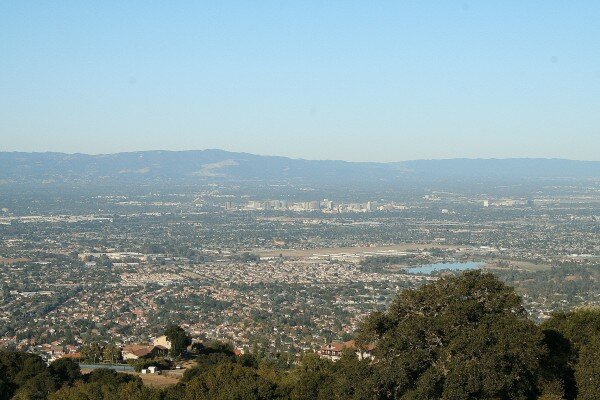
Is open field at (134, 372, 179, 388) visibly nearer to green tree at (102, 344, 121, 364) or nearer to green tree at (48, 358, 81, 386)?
green tree at (48, 358, 81, 386)

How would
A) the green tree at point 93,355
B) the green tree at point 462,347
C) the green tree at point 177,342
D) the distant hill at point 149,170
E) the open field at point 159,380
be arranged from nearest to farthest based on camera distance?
the green tree at point 462,347
the open field at point 159,380
the green tree at point 177,342
the green tree at point 93,355
the distant hill at point 149,170

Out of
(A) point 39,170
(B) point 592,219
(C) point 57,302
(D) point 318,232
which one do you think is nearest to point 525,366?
(C) point 57,302

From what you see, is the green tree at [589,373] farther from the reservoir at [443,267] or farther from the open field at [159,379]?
the reservoir at [443,267]

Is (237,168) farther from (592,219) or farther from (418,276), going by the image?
(418,276)

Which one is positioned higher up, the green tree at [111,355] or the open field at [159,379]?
the open field at [159,379]

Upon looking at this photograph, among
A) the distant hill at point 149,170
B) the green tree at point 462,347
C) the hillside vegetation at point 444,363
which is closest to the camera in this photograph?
the green tree at point 462,347

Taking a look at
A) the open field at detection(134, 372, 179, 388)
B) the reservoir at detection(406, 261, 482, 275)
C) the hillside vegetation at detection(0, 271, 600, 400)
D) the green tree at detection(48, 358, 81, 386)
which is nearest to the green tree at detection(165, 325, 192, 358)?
the open field at detection(134, 372, 179, 388)

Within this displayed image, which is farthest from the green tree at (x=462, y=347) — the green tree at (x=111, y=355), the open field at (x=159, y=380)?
the green tree at (x=111, y=355)

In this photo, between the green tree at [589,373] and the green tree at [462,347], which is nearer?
the green tree at [462,347]
